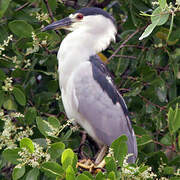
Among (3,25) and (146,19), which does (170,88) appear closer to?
(146,19)

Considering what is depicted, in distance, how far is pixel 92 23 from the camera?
2936mm

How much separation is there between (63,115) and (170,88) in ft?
2.72

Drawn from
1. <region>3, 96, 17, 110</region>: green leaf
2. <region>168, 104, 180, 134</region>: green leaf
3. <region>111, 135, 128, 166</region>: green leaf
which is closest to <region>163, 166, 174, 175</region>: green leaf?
<region>168, 104, 180, 134</region>: green leaf

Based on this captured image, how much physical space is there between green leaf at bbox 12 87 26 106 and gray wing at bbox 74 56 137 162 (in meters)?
0.36

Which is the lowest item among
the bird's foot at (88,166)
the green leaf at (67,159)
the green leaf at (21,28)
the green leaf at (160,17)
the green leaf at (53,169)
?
the bird's foot at (88,166)

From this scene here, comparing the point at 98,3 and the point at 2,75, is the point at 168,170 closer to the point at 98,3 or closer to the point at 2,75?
the point at 2,75

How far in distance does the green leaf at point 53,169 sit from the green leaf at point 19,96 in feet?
2.34

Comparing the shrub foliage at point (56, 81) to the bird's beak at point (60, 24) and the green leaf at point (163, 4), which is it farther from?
the green leaf at point (163, 4)

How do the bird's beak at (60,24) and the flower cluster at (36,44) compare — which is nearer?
the flower cluster at (36,44)

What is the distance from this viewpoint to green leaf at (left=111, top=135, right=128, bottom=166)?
1.96 m

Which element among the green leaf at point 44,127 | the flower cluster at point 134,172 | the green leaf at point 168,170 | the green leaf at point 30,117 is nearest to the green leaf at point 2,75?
the green leaf at point 30,117

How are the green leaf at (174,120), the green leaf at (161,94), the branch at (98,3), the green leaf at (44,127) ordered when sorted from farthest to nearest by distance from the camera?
1. the branch at (98,3)
2. the green leaf at (161,94)
3. the green leaf at (174,120)
4. the green leaf at (44,127)

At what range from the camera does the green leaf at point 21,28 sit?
2.51m

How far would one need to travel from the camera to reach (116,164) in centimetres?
194
